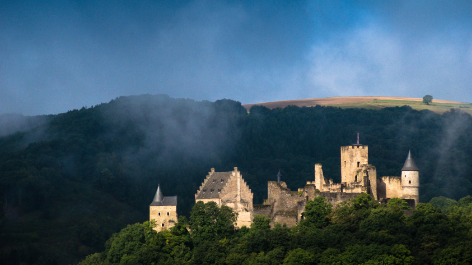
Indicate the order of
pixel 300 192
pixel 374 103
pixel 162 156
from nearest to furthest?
pixel 300 192 < pixel 374 103 < pixel 162 156

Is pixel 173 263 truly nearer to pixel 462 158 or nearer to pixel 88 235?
pixel 88 235

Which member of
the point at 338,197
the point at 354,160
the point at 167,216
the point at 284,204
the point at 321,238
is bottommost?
the point at 321,238

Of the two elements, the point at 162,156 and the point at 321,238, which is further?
the point at 162,156

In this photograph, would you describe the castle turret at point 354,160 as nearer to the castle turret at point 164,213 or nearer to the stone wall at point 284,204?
the stone wall at point 284,204

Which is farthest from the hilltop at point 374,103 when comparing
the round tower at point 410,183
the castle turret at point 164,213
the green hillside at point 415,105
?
the castle turret at point 164,213

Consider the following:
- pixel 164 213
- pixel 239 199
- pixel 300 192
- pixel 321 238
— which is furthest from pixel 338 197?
pixel 164 213

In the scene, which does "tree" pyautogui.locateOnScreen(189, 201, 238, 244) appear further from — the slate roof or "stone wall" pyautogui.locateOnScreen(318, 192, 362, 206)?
"stone wall" pyautogui.locateOnScreen(318, 192, 362, 206)

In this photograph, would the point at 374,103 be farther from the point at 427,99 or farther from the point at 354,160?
the point at 354,160
